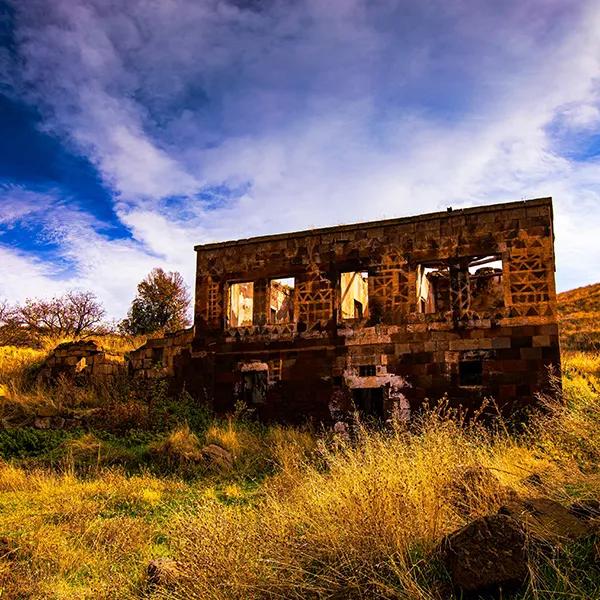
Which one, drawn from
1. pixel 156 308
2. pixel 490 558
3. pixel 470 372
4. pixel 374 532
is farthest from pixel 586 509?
pixel 156 308

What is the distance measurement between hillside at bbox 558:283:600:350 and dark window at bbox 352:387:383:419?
1526 centimetres

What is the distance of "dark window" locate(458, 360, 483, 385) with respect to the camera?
14008 mm

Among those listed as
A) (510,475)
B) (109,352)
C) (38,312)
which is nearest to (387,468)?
(510,475)

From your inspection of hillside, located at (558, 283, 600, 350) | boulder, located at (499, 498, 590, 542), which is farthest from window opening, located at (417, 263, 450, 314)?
boulder, located at (499, 498, 590, 542)

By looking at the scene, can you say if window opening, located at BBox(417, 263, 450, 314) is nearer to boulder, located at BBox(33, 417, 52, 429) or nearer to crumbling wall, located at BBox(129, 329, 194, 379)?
crumbling wall, located at BBox(129, 329, 194, 379)

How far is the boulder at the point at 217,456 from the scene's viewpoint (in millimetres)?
12016

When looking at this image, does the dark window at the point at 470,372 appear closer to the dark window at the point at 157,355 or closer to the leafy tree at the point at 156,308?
the dark window at the point at 157,355

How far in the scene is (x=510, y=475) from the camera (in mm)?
6754

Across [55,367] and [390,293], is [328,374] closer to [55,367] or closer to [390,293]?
[390,293]

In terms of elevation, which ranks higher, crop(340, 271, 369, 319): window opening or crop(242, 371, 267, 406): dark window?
crop(340, 271, 369, 319): window opening

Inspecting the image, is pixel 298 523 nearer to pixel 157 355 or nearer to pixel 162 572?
pixel 162 572

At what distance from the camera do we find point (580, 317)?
35.3 m

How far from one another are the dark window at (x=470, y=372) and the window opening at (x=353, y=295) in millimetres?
2738

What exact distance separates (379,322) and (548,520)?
1034 centimetres
